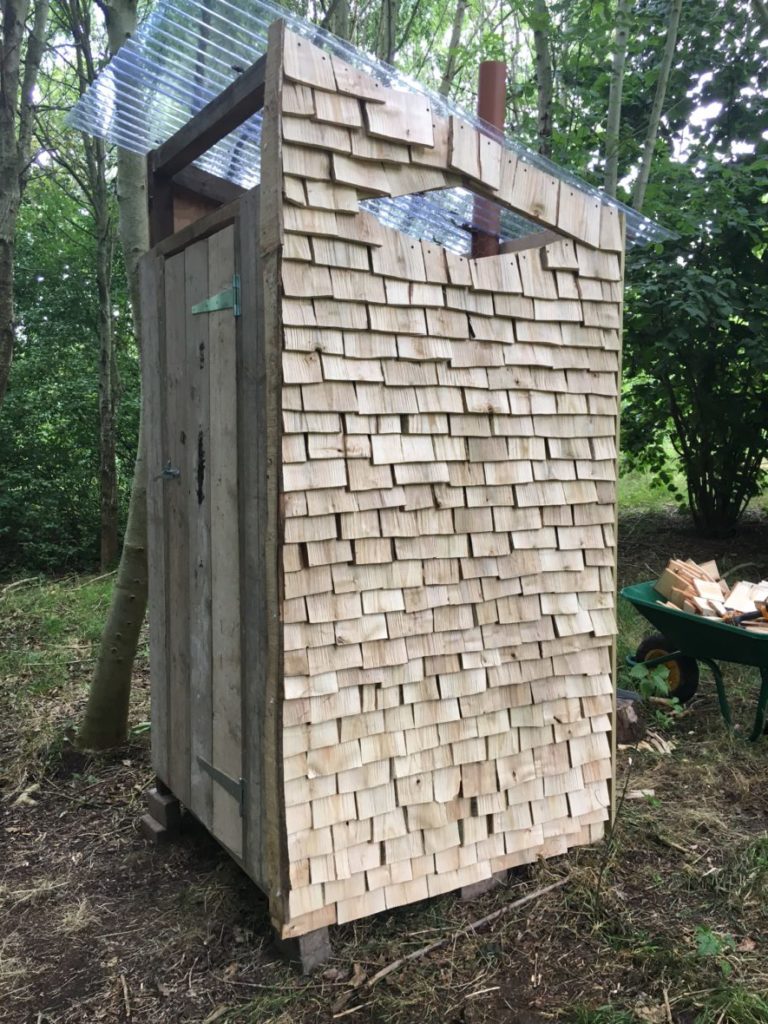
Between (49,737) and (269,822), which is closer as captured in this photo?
(269,822)

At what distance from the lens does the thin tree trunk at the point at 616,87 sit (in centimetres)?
453

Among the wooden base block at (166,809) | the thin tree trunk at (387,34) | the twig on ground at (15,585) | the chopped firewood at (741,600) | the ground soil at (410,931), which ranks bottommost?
the ground soil at (410,931)

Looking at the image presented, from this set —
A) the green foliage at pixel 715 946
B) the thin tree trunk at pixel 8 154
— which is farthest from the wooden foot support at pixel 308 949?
the thin tree trunk at pixel 8 154

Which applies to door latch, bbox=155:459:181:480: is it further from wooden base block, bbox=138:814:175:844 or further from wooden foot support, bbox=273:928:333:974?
wooden foot support, bbox=273:928:333:974

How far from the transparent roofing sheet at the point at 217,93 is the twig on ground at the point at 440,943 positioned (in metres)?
2.51

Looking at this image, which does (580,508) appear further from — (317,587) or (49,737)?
(49,737)

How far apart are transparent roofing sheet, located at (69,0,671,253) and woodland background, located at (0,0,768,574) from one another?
158cm

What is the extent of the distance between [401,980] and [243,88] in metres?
2.72

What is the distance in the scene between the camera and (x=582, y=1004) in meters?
2.12

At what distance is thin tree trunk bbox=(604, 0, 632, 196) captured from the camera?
453 cm

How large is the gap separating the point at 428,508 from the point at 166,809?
1.72 meters

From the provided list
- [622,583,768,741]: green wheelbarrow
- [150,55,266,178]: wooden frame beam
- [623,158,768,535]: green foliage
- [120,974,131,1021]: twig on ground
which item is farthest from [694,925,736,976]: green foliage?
[623,158,768,535]: green foliage

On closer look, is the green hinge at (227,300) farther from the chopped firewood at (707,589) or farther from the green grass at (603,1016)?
the chopped firewood at (707,589)

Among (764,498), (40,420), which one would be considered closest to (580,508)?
(40,420)
